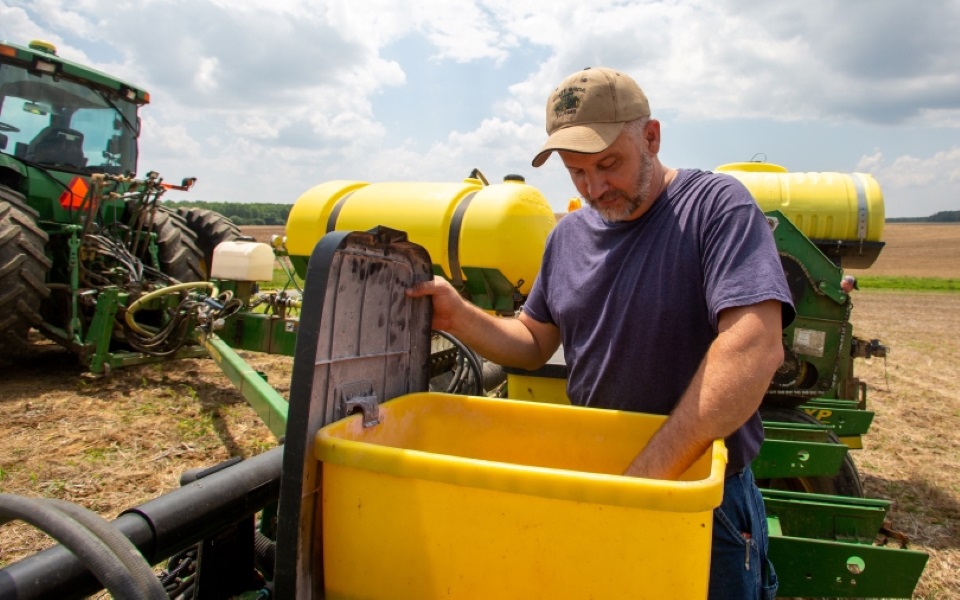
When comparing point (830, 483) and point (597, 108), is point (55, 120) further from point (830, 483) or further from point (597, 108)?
point (830, 483)

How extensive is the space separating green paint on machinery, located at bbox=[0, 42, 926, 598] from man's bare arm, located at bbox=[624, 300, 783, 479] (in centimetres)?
57

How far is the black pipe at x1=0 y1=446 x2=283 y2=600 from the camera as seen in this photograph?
852 millimetres

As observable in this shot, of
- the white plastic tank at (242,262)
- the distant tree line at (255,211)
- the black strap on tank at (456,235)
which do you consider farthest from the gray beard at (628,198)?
the distant tree line at (255,211)

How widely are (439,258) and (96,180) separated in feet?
9.17

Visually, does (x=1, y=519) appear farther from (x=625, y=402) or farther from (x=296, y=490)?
(x=625, y=402)

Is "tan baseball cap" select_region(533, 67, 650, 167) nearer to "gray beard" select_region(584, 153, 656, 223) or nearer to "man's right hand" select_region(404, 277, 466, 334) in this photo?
"gray beard" select_region(584, 153, 656, 223)

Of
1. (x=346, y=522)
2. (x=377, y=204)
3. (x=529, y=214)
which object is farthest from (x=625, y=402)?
(x=377, y=204)

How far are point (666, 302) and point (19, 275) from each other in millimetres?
4825

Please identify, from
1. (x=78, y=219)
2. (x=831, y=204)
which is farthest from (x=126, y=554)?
(x=78, y=219)

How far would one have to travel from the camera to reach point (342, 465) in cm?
102

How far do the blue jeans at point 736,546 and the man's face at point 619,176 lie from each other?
64cm

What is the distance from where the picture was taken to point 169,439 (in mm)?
3799

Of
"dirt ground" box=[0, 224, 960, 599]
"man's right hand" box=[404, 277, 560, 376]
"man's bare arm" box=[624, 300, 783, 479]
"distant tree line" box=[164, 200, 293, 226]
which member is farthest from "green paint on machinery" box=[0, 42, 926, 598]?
"distant tree line" box=[164, 200, 293, 226]

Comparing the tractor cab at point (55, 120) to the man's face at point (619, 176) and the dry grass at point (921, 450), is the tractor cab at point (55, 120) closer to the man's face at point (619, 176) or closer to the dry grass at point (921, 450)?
the man's face at point (619, 176)
